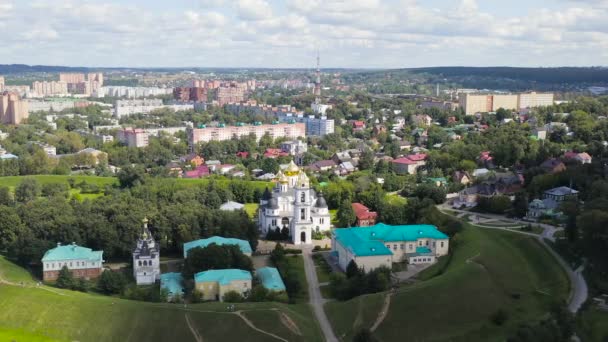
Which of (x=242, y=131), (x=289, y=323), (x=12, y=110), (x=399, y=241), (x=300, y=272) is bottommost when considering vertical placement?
(x=300, y=272)

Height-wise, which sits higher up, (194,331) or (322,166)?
(322,166)

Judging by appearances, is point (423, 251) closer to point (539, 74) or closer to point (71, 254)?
point (71, 254)

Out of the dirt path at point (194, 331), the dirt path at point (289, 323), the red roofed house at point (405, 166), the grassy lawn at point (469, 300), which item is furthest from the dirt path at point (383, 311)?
the red roofed house at point (405, 166)

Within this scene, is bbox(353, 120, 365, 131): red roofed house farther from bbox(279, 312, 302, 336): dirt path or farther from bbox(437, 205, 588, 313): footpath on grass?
bbox(279, 312, 302, 336): dirt path

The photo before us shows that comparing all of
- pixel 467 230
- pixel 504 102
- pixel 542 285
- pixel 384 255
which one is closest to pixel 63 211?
pixel 384 255

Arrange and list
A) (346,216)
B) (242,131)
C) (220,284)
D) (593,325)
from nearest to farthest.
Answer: (593,325), (220,284), (346,216), (242,131)

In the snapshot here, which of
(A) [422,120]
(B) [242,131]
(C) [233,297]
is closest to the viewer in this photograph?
(C) [233,297]

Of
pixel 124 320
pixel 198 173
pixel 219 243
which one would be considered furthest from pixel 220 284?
pixel 198 173

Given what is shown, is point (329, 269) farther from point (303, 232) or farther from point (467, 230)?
Result: point (467, 230)
